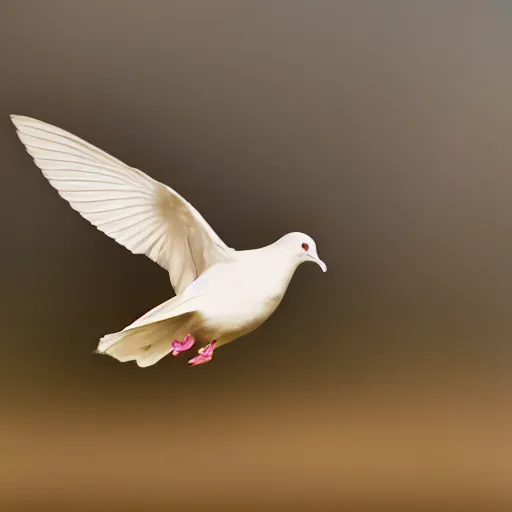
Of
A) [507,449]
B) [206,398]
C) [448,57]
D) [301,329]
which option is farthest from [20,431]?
[448,57]

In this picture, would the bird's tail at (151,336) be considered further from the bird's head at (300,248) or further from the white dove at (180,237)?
the bird's head at (300,248)

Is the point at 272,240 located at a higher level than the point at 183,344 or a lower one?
higher

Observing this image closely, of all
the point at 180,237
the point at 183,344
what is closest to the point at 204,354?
the point at 183,344

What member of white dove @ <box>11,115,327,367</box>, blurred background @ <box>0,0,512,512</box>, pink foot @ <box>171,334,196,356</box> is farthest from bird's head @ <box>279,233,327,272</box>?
pink foot @ <box>171,334,196,356</box>

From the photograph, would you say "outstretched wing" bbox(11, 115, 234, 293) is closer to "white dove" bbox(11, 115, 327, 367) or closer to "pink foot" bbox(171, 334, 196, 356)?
"white dove" bbox(11, 115, 327, 367)

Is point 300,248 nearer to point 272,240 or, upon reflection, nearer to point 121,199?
point 272,240

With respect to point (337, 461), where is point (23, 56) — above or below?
above

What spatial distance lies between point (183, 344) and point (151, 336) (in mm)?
53

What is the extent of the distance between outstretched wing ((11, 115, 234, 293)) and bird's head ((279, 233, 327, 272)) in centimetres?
10

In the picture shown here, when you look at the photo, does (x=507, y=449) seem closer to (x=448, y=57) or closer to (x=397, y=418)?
(x=397, y=418)

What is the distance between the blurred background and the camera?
34.6 inches

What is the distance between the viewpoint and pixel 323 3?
960 mm

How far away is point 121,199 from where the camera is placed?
79cm

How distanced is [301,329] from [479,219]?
42cm
